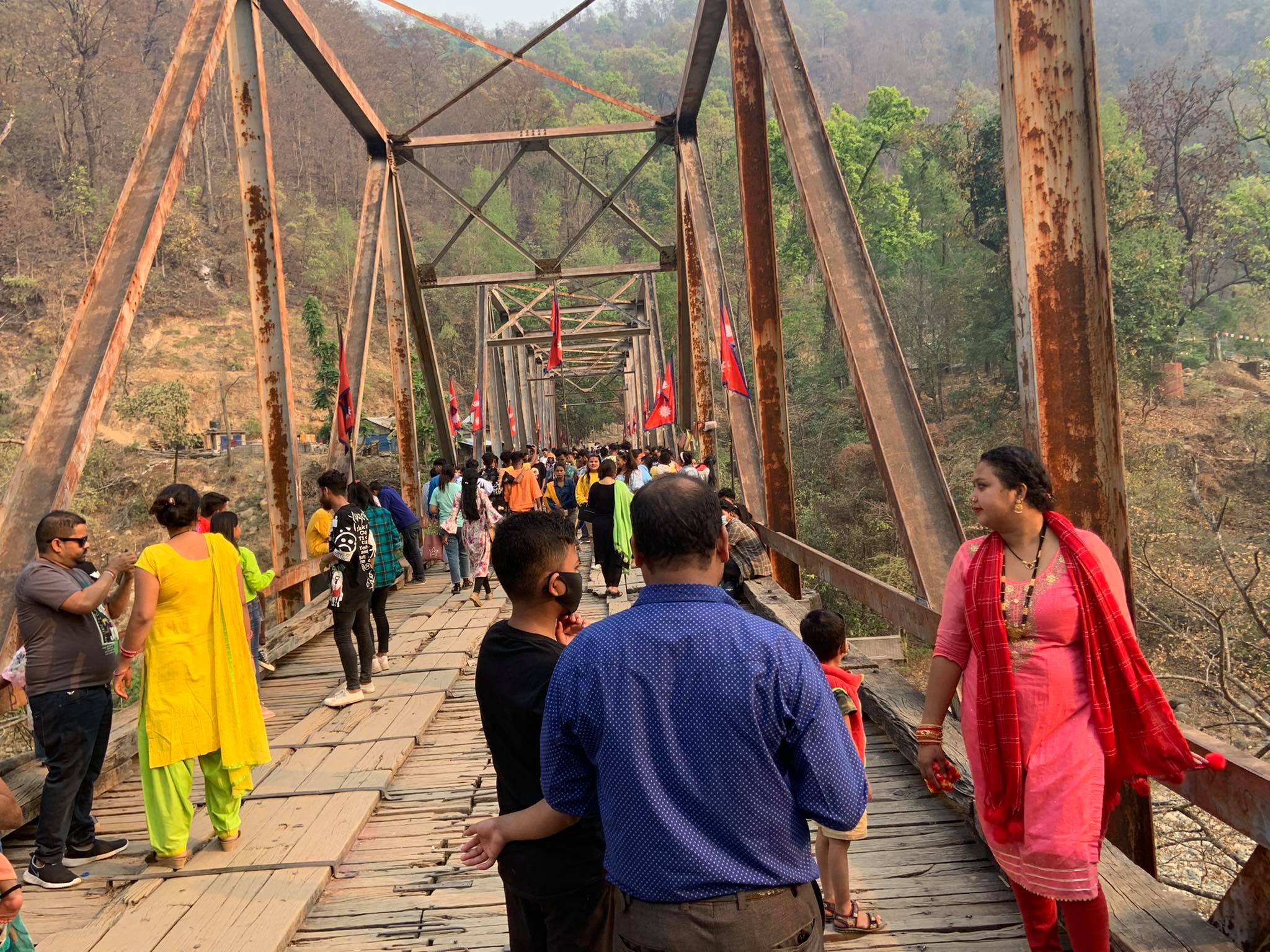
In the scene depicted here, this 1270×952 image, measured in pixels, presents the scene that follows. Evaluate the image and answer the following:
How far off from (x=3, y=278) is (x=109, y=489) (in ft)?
39.7

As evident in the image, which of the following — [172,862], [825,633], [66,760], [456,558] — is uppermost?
[825,633]

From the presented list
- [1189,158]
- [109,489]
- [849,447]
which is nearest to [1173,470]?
[849,447]

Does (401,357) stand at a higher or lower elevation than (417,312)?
lower

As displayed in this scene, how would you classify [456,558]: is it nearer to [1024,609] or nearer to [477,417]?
[1024,609]

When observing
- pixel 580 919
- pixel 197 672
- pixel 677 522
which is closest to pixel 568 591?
pixel 677 522

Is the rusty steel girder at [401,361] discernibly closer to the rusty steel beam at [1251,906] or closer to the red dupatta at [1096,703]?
the red dupatta at [1096,703]

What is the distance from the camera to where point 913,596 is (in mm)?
4172

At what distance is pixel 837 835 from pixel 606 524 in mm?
Result: 6508

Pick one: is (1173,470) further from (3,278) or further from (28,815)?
(3,278)

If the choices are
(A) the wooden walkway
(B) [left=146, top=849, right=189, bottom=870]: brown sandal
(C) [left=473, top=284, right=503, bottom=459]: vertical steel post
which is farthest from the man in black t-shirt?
(C) [left=473, top=284, right=503, bottom=459]: vertical steel post

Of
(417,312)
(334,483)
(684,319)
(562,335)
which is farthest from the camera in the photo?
(562,335)

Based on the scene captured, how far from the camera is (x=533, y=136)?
12.5 m

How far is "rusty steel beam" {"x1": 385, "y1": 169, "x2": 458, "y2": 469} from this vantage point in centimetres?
1249

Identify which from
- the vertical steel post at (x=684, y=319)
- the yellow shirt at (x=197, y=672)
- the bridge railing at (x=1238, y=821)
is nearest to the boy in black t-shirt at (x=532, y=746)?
the bridge railing at (x=1238, y=821)
